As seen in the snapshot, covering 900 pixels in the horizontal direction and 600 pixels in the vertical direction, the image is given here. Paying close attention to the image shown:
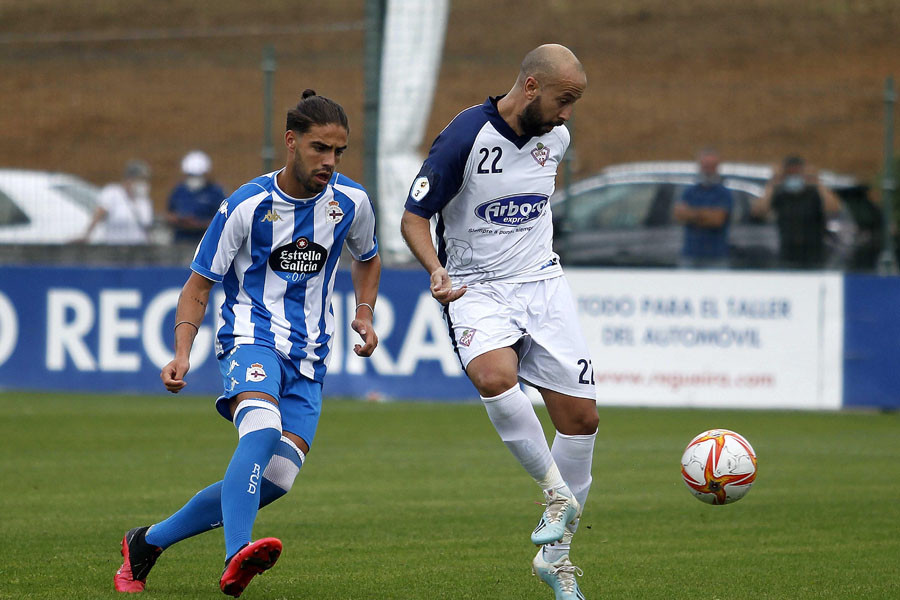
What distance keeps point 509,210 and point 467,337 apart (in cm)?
59

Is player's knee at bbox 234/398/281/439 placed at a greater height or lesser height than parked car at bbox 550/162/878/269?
lesser

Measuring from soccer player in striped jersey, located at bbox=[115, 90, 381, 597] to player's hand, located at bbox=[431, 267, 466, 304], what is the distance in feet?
1.23

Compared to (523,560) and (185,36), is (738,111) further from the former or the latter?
(523,560)

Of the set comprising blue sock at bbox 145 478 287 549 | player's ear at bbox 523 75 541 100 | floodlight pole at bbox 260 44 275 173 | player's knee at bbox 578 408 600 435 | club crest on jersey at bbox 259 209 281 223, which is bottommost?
blue sock at bbox 145 478 287 549

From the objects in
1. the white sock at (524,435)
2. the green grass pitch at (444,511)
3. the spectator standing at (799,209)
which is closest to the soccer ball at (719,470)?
the green grass pitch at (444,511)

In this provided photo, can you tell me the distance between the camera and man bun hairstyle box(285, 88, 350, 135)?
565 centimetres

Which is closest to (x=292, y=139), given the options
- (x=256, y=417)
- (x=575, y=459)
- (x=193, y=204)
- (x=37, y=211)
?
(x=256, y=417)

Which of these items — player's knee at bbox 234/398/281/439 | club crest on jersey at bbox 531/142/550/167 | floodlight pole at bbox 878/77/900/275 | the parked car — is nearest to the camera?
player's knee at bbox 234/398/281/439

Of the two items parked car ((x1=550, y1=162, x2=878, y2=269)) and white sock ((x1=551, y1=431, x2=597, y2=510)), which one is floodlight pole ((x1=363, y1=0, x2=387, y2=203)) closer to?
parked car ((x1=550, y1=162, x2=878, y2=269))

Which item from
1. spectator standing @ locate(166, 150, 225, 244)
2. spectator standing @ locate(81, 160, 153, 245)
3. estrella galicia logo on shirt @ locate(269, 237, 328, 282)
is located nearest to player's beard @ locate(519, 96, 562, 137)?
estrella galicia logo on shirt @ locate(269, 237, 328, 282)

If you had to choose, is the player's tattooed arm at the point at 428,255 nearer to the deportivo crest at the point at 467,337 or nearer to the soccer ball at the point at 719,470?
the deportivo crest at the point at 467,337

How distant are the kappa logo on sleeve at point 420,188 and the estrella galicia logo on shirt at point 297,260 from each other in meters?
0.49

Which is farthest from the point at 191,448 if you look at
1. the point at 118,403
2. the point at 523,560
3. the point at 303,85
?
the point at 303,85

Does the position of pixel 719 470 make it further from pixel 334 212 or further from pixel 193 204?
pixel 193 204
